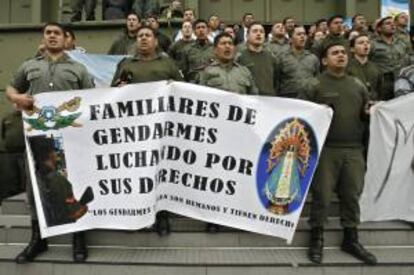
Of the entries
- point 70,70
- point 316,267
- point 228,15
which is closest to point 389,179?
point 316,267

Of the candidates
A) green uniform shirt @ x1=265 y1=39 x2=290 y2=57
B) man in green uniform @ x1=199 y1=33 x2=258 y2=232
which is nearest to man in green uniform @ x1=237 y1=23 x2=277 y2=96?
green uniform shirt @ x1=265 y1=39 x2=290 y2=57

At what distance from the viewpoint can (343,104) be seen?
652 cm

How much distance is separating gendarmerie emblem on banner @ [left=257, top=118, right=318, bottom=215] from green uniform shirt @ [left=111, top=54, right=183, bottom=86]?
4.35ft

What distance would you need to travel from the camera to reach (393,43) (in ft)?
31.2

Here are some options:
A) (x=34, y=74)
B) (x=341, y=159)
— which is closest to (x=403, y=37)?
(x=341, y=159)

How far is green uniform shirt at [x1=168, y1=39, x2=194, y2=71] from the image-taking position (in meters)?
9.43

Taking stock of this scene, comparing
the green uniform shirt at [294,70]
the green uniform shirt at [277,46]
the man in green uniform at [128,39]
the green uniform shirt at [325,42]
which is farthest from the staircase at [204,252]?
the man in green uniform at [128,39]

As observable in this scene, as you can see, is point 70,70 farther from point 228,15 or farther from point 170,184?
point 228,15

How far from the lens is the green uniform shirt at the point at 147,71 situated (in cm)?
685

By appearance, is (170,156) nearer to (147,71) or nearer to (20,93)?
(147,71)

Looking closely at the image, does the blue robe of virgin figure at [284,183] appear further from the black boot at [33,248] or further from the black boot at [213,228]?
the black boot at [33,248]

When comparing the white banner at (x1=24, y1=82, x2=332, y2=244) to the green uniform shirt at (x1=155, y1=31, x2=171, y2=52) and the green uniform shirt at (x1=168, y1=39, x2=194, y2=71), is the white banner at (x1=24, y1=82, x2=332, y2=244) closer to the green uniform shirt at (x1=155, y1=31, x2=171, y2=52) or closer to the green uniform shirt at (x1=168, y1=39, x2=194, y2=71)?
the green uniform shirt at (x1=168, y1=39, x2=194, y2=71)

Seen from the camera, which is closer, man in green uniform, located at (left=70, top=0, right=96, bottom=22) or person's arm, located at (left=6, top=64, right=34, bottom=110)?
person's arm, located at (left=6, top=64, right=34, bottom=110)

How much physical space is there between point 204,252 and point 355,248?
59.9 inches
